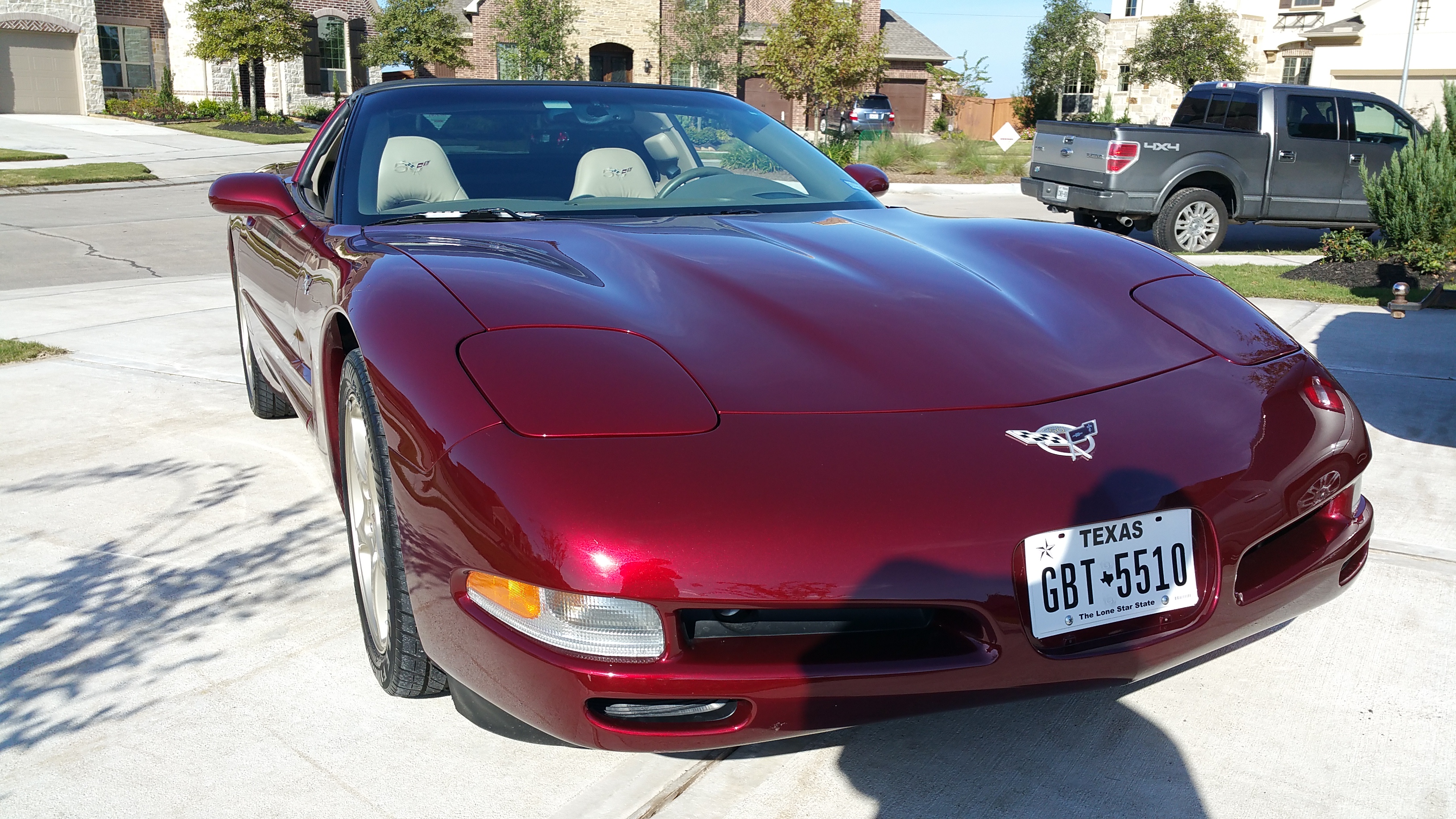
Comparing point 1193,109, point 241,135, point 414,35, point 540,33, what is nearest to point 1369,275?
point 1193,109

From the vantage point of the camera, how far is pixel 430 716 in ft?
8.05

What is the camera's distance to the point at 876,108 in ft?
129

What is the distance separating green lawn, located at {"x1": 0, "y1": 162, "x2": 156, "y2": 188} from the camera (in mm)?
17688

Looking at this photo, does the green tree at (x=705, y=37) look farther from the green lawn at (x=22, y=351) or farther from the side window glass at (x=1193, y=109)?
the green lawn at (x=22, y=351)

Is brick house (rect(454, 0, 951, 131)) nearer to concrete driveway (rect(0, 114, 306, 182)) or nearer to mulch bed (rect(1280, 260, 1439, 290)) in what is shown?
concrete driveway (rect(0, 114, 306, 182))

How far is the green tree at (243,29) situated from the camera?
31.0 meters

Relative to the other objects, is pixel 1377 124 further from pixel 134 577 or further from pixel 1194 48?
pixel 1194 48

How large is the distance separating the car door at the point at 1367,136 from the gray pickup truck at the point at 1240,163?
0.01 metres

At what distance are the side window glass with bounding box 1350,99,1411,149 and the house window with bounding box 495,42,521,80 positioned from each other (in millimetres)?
27785

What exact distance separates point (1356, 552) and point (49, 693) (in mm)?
2873

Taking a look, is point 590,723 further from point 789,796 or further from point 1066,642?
point 1066,642

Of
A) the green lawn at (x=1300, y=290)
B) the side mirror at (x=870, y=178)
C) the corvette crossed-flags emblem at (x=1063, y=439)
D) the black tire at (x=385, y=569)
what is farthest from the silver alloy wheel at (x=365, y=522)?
the green lawn at (x=1300, y=290)

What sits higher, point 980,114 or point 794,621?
point 980,114

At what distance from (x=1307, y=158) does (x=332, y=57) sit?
3382 centimetres
